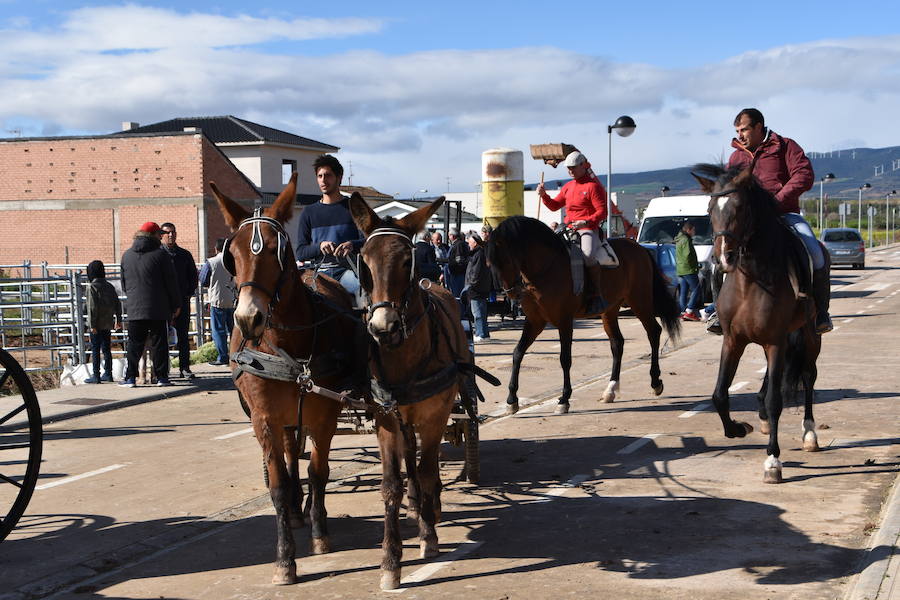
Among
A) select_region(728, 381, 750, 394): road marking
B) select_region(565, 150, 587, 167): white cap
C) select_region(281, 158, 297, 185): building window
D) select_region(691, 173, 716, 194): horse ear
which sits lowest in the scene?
select_region(728, 381, 750, 394): road marking

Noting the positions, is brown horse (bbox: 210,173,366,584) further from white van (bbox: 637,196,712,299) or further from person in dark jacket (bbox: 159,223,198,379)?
white van (bbox: 637,196,712,299)

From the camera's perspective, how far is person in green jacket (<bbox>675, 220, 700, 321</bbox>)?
24.5m

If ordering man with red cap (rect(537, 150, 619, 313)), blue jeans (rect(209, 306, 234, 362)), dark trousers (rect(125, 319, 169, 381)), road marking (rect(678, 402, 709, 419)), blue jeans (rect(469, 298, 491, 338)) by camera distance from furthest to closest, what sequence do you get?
blue jeans (rect(469, 298, 491, 338)), blue jeans (rect(209, 306, 234, 362)), dark trousers (rect(125, 319, 169, 381)), man with red cap (rect(537, 150, 619, 313)), road marking (rect(678, 402, 709, 419))

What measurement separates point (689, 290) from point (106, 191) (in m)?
33.8

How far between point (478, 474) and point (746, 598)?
3207mm

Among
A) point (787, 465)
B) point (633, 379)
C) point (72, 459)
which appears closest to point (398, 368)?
point (787, 465)

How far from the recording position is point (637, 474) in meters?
8.52

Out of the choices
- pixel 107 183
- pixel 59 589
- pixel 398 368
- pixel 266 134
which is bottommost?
pixel 59 589

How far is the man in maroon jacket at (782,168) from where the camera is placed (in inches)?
366

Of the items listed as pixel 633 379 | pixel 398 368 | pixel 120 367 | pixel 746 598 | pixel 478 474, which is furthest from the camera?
pixel 120 367

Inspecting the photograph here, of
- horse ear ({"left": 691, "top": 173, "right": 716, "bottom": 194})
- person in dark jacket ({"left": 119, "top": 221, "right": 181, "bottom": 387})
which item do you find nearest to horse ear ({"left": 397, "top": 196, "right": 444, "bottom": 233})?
horse ear ({"left": 691, "top": 173, "right": 716, "bottom": 194})

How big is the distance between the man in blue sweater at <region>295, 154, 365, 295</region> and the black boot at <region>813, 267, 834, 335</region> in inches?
175

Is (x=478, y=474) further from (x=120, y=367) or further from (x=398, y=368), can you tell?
(x=120, y=367)

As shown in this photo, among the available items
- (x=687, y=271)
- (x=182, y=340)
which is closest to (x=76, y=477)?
(x=182, y=340)
